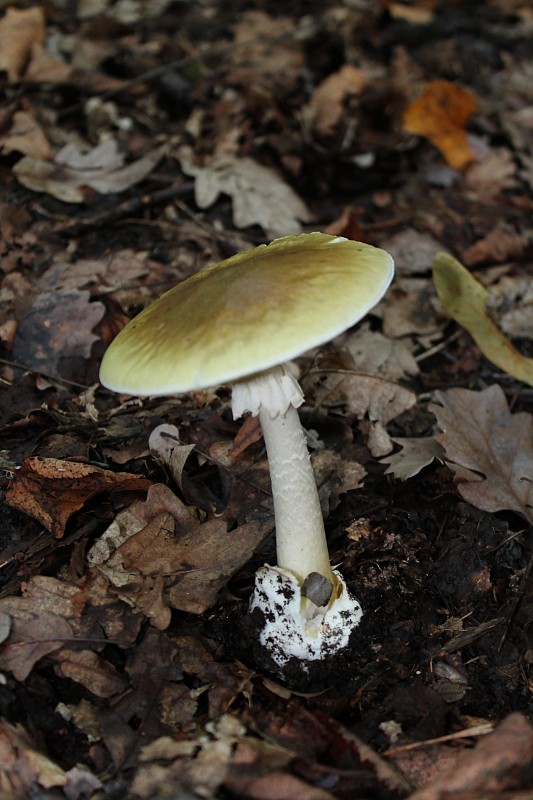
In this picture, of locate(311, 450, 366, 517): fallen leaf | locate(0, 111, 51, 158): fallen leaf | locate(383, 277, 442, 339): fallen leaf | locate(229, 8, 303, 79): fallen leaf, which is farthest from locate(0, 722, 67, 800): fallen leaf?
locate(229, 8, 303, 79): fallen leaf

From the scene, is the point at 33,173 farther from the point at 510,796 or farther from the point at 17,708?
the point at 510,796

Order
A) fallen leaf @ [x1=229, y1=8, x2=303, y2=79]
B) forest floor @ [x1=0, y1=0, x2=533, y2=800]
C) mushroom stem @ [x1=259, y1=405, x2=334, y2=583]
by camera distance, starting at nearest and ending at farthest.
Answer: forest floor @ [x1=0, y1=0, x2=533, y2=800] < mushroom stem @ [x1=259, y1=405, x2=334, y2=583] < fallen leaf @ [x1=229, y1=8, x2=303, y2=79]

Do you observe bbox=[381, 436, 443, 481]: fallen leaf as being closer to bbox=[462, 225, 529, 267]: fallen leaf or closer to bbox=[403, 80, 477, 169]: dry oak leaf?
bbox=[462, 225, 529, 267]: fallen leaf

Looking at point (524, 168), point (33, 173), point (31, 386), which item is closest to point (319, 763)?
point (31, 386)

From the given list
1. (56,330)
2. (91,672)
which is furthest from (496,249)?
(91,672)

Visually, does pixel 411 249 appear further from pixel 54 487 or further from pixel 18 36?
pixel 18 36

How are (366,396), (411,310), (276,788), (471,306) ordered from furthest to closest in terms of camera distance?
1. (411,310)
2. (471,306)
3. (366,396)
4. (276,788)
